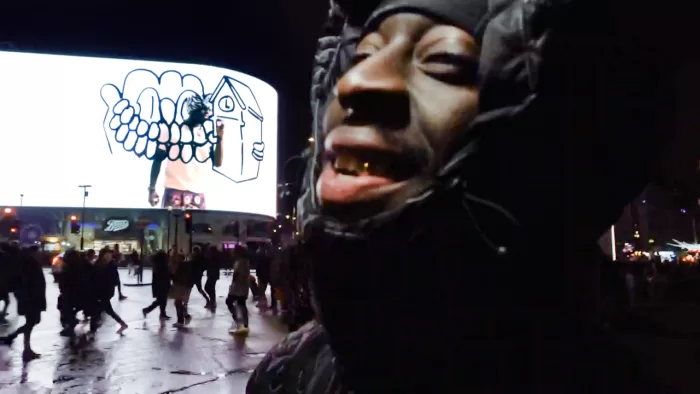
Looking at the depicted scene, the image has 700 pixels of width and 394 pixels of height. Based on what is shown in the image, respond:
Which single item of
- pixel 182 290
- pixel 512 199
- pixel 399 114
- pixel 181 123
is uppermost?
pixel 181 123

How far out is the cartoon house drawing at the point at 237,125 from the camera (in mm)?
40812

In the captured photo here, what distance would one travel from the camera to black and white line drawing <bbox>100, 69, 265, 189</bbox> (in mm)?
36594

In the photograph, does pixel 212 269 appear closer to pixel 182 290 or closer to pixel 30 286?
pixel 182 290

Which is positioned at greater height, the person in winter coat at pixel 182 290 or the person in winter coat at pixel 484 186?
the person in winter coat at pixel 484 186

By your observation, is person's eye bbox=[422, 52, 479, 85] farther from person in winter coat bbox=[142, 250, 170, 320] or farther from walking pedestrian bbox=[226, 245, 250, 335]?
person in winter coat bbox=[142, 250, 170, 320]

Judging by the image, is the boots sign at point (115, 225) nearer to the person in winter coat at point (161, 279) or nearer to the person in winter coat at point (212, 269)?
the person in winter coat at point (212, 269)

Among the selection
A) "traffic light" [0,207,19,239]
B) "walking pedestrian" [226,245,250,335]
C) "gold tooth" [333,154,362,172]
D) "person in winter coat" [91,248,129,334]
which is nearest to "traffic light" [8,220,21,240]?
"traffic light" [0,207,19,239]

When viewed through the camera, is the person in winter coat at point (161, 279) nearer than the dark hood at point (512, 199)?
No

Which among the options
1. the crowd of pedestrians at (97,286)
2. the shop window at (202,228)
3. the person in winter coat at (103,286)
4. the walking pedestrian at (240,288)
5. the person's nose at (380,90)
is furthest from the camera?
the shop window at (202,228)

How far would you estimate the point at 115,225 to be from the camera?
49281 mm

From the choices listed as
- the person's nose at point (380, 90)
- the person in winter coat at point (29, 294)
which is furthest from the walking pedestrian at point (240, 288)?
the person's nose at point (380, 90)

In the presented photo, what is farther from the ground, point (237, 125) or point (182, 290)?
point (237, 125)

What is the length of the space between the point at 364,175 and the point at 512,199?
0.35 meters

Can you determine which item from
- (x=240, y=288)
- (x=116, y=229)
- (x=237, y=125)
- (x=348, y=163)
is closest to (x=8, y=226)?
(x=240, y=288)
